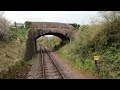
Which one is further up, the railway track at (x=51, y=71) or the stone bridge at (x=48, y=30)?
the stone bridge at (x=48, y=30)

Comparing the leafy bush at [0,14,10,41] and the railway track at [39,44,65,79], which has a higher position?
the leafy bush at [0,14,10,41]

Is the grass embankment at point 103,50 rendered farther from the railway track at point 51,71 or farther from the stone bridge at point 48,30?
the stone bridge at point 48,30

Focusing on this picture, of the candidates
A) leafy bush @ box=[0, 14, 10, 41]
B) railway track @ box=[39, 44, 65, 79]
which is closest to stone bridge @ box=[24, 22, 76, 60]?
leafy bush @ box=[0, 14, 10, 41]

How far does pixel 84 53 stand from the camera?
794 inches

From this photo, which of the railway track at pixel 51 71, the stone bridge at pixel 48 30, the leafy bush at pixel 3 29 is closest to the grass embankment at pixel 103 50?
the railway track at pixel 51 71

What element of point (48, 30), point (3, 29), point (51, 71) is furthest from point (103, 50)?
point (48, 30)

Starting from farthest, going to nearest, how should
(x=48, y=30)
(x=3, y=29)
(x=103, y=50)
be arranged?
(x=48, y=30), (x=3, y=29), (x=103, y=50)

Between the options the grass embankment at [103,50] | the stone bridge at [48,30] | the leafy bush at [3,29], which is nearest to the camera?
the grass embankment at [103,50]

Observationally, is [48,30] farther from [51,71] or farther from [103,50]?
[103,50]

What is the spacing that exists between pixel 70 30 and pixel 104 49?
2174cm

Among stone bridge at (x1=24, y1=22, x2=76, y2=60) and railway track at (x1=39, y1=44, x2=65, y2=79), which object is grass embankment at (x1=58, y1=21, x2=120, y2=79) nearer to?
railway track at (x1=39, y1=44, x2=65, y2=79)
